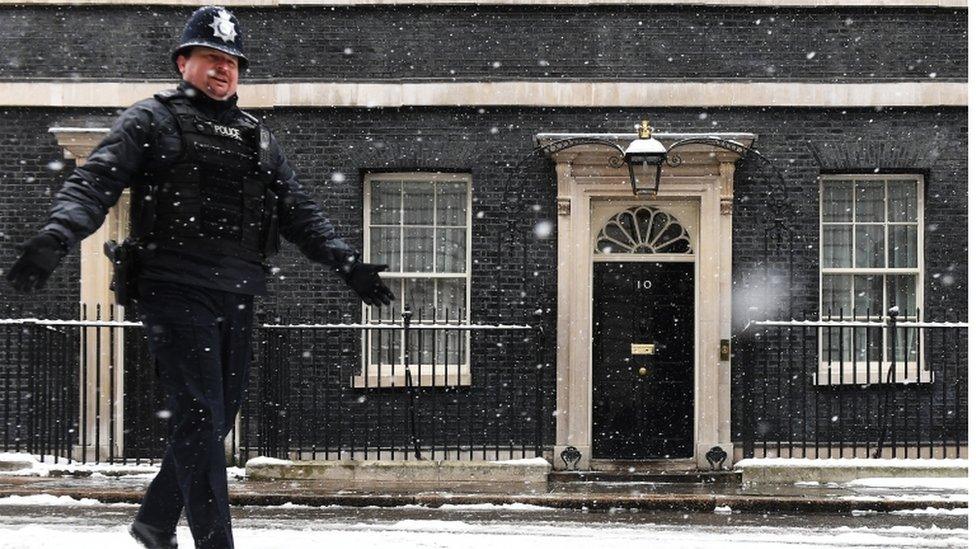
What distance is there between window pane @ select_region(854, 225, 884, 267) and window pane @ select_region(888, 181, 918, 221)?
0.20 metres

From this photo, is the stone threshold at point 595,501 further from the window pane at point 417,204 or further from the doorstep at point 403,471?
the window pane at point 417,204

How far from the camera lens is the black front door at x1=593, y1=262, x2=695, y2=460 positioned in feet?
43.5

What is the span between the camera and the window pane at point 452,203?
1341cm

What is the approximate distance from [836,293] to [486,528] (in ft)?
21.6

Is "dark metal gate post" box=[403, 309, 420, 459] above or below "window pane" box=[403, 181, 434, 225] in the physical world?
below

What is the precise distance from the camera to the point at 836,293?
1331cm

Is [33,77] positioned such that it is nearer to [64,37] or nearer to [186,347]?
[64,37]

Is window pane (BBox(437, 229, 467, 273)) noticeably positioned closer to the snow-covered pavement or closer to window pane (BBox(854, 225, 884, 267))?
window pane (BBox(854, 225, 884, 267))

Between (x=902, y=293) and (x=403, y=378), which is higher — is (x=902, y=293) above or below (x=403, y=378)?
above

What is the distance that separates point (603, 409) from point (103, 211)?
29.5 feet

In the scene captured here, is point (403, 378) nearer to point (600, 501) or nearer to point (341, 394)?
point (341, 394)

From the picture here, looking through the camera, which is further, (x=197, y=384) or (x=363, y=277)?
(x=363, y=277)

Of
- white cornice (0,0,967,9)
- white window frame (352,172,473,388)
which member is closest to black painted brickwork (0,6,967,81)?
white cornice (0,0,967,9)

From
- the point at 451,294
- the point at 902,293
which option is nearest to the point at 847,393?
the point at 902,293
